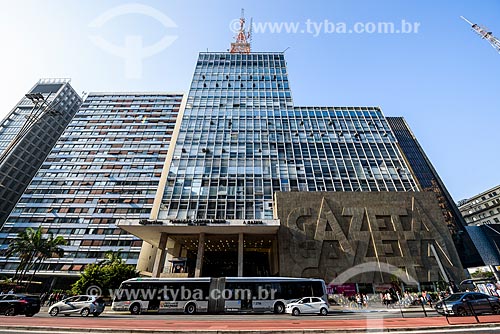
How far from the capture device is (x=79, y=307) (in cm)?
2169

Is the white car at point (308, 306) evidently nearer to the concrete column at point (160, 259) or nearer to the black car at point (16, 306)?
the concrete column at point (160, 259)

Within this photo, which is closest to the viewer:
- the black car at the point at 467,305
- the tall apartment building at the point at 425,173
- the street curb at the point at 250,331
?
the street curb at the point at 250,331

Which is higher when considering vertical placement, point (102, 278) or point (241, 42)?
point (241, 42)

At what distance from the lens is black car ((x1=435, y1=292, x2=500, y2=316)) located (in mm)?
17375

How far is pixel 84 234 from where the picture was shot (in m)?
57.2

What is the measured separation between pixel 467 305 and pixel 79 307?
3184 cm

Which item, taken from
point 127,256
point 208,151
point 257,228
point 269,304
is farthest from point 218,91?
point 269,304

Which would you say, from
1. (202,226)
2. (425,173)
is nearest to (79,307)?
(202,226)

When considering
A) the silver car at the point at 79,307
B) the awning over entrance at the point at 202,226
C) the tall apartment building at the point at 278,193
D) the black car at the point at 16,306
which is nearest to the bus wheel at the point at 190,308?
the silver car at the point at 79,307

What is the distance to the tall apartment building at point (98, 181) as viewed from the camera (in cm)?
5606

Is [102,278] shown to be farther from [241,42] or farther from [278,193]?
[241,42]

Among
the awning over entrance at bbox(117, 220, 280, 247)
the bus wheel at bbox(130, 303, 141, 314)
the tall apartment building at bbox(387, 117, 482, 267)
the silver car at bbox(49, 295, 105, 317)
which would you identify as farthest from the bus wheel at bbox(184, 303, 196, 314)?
the tall apartment building at bbox(387, 117, 482, 267)

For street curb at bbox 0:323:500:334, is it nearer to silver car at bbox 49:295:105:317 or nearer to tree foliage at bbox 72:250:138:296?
silver car at bbox 49:295:105:317

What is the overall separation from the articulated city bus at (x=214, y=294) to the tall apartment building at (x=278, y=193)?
11666mm
